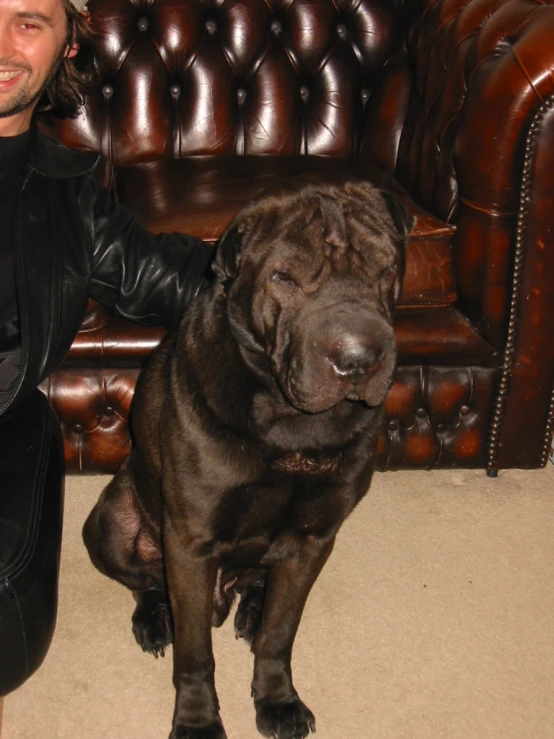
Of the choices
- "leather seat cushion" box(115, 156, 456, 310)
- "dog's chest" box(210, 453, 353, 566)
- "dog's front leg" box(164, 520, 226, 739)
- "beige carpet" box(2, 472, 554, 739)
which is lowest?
"beige carpet" box(2, 472, 554, 739)

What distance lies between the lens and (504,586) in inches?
74.4

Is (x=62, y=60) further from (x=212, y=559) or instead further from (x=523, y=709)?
(x=523, y=709)

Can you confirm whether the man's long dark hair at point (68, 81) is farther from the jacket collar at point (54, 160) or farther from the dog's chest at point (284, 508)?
the dog's chest at point (284, 508)

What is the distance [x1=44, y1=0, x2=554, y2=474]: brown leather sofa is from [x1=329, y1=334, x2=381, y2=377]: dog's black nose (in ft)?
2.84

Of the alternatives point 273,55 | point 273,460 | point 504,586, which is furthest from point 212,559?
point 273,55

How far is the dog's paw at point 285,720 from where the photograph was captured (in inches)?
58.5

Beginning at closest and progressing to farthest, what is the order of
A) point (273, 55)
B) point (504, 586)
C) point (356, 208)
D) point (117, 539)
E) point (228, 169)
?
point (356, 208), point (117, 539), point (504, 586), point (228, 169), point (273, 55)

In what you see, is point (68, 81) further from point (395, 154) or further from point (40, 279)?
point (395, 154)

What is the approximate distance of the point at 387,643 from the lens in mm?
1725

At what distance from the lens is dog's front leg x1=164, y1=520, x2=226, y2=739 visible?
4.52ft

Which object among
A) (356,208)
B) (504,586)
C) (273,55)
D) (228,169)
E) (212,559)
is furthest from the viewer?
(273,55)

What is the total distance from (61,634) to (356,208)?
3.72 feet

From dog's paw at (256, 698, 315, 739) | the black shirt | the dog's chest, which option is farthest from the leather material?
dog's paw at (256, 698, 315, 739)

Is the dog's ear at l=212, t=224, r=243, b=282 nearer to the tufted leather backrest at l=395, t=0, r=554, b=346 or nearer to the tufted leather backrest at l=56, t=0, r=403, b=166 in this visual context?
the tufted leather backrest at l=395, t=0, r=554, b=346
